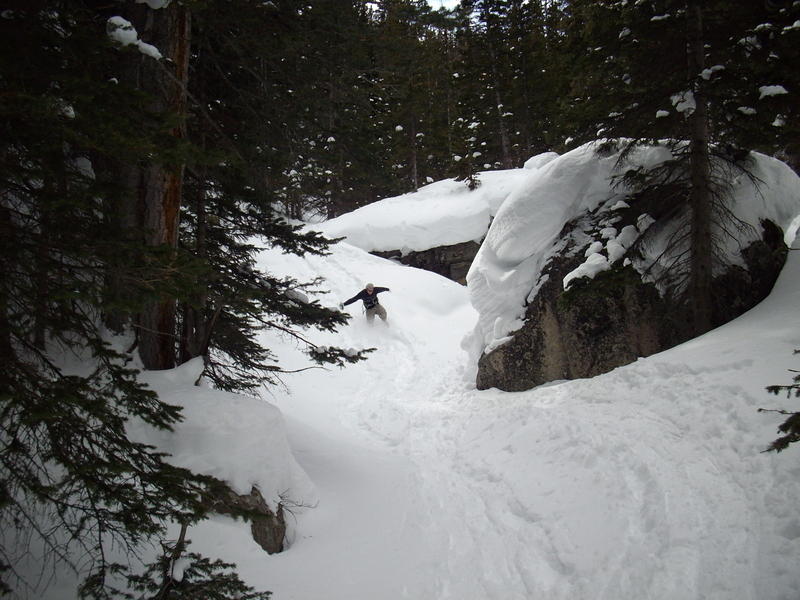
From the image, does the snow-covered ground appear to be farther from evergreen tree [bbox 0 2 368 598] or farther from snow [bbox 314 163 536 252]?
snow [bbox 314 163 536 252]

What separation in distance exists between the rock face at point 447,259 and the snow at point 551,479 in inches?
507

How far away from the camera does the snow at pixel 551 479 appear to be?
371 centimetres

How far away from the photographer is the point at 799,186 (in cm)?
876

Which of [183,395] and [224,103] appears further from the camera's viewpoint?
[224,103]

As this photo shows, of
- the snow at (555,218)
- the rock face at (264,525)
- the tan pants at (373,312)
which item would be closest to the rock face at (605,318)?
the snow at (555,218)

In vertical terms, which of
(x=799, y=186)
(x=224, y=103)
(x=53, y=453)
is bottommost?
(x=53, y=453)

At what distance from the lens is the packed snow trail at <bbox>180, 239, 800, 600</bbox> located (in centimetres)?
365

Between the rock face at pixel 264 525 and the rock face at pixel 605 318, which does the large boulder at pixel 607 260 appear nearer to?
the rock face at pixel 605 318

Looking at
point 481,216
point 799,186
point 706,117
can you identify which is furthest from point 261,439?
point 481,216

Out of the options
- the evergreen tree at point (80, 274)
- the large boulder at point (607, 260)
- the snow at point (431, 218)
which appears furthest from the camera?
the snow at point (431, 218)

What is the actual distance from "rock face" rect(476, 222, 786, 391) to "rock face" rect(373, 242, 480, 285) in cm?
1286

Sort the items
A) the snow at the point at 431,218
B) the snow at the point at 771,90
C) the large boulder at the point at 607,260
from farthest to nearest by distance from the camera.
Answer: the snow at the point at 431,218
the large boulder at the point at 607,260
the snow at the point at 771,90

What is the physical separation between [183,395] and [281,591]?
2323 mm

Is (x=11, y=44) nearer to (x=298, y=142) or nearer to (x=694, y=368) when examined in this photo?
(x=298, y=142)
